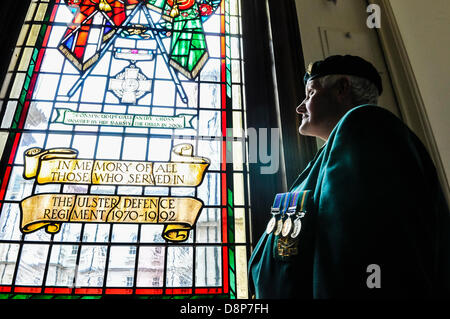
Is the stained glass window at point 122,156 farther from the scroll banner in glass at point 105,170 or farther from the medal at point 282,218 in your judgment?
the medal at point 282,218

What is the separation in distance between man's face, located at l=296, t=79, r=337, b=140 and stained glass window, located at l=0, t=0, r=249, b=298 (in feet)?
3.07

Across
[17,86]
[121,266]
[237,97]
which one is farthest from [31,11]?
[121,266]

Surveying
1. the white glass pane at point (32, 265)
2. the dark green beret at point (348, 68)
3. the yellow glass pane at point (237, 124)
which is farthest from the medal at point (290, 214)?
the white glass pane at point (32, 265)

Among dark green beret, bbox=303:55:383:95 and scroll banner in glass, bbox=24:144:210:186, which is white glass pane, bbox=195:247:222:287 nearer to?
scroll banner in glass, bbox=24:144:210:186

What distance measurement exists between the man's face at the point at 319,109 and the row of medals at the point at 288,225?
0.37m

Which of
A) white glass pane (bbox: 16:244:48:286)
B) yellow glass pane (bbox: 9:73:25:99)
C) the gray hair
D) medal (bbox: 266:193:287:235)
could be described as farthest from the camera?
yellow glass pane (bbox: 9:73:25:99)

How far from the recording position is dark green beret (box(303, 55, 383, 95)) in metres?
1.09

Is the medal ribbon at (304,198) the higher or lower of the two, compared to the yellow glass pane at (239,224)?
lower

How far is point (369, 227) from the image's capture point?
2.15ft

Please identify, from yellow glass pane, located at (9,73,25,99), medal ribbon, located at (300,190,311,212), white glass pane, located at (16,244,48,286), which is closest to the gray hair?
medal ribbon, located at (300,190,311,212)

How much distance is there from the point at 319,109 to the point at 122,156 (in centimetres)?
134

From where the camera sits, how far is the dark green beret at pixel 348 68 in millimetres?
1092

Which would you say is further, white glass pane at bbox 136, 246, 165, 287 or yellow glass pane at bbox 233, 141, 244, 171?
yellow glass pane at bbox 233, 141, 244, 171
